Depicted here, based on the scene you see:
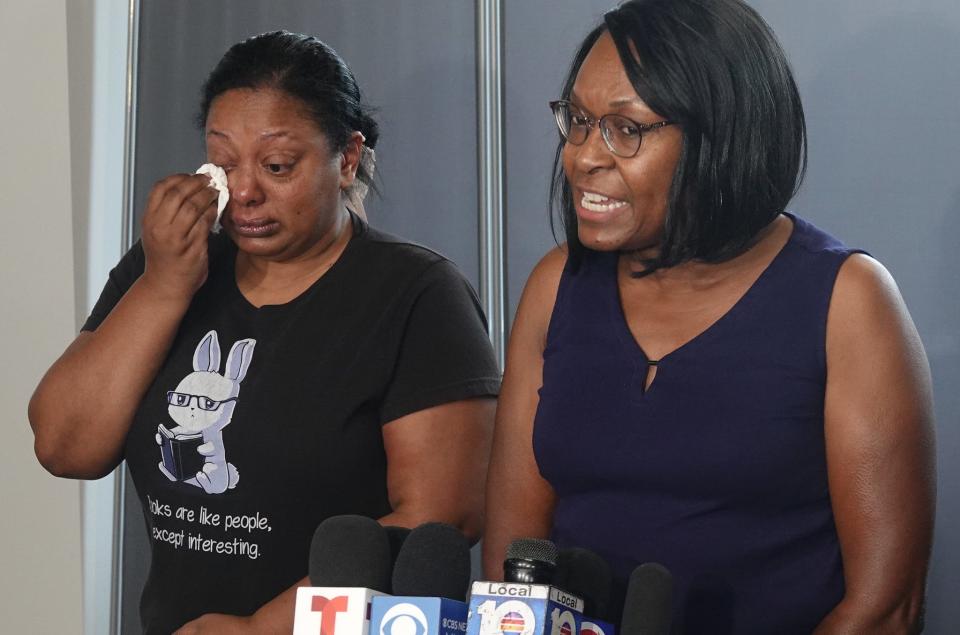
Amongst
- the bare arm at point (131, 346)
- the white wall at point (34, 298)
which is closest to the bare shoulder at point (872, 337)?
the bare arm at point (131, 346)

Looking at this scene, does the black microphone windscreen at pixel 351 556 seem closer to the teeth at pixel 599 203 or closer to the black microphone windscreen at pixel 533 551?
the black microphone windscreen at pixel 533 551

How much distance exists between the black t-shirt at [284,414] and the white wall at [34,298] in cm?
130

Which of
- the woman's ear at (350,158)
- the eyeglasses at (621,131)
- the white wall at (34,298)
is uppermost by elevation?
the eyeglasses at (621,131)

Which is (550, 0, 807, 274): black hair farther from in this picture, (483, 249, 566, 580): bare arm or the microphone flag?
the microphone flag

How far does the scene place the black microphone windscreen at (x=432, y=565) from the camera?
116 cm

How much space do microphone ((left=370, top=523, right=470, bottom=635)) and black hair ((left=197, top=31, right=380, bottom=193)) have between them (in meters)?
1.03

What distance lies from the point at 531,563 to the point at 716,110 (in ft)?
2.40

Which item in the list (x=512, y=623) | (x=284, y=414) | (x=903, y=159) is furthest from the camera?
(x=903, y=159)

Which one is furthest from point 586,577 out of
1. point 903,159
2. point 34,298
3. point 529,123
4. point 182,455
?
point 34,298

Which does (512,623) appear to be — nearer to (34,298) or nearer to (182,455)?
(182,455)

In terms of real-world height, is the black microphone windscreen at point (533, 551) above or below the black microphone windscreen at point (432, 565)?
above

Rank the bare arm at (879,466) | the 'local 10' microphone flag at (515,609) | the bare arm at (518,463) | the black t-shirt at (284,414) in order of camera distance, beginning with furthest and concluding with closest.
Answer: the black t-shirt at (284,414) → the bare arm at (518,463) → the bare arm at (879,466) → the 'local 10' microphone flag at (515,609)

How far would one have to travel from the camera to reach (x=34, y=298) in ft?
10.7

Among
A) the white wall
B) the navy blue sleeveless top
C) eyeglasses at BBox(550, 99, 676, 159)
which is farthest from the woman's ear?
the white wall
